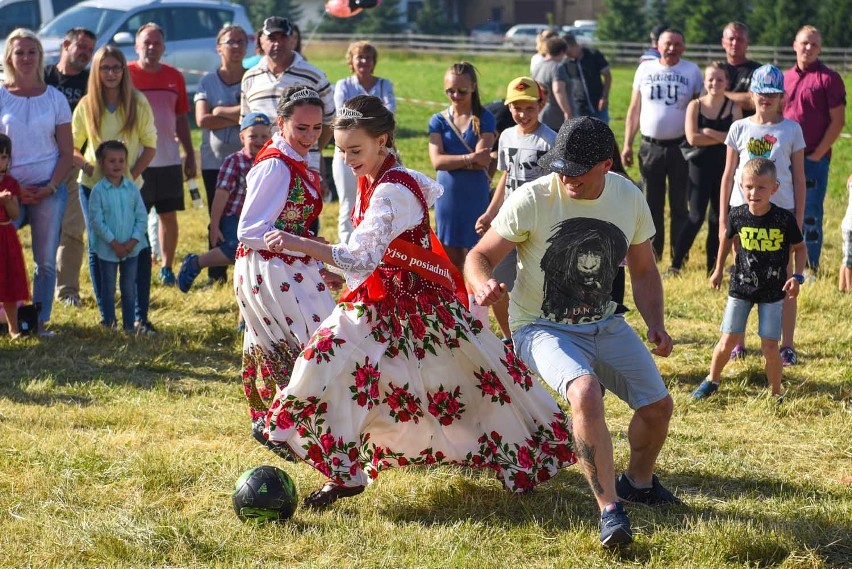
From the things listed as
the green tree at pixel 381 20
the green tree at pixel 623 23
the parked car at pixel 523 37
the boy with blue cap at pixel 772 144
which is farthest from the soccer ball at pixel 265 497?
the green tree at pixel 381 20

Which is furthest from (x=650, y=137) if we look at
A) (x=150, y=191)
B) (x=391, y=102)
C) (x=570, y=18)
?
(x=570, y=18)

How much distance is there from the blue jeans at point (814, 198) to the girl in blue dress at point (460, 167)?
3.39 m

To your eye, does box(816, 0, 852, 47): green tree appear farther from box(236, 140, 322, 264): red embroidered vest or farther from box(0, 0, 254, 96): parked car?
box(236, 140, 322, 264): red embroidered vest

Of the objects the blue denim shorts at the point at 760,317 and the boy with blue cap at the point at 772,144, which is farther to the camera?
the boy with blue cap at the point at 772,144

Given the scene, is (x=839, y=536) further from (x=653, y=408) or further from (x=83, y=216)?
(x=83, y=216)

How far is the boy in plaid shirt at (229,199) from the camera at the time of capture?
8625mm

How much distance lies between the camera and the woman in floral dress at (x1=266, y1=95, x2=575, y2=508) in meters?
5.37

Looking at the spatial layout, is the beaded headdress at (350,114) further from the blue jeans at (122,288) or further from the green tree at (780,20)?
the green tree at (780,20)

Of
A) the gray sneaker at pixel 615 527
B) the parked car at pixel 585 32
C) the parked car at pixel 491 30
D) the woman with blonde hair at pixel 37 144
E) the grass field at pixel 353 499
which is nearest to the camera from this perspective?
the gray sneaker at pixel 615 527

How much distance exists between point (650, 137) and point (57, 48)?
1120cm

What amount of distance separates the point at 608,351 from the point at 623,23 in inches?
1815

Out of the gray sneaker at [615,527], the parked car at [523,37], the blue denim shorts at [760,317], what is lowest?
the gray sneaker at [615,527]

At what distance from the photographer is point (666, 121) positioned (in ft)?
37.3

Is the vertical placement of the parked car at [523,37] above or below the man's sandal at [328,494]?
above
